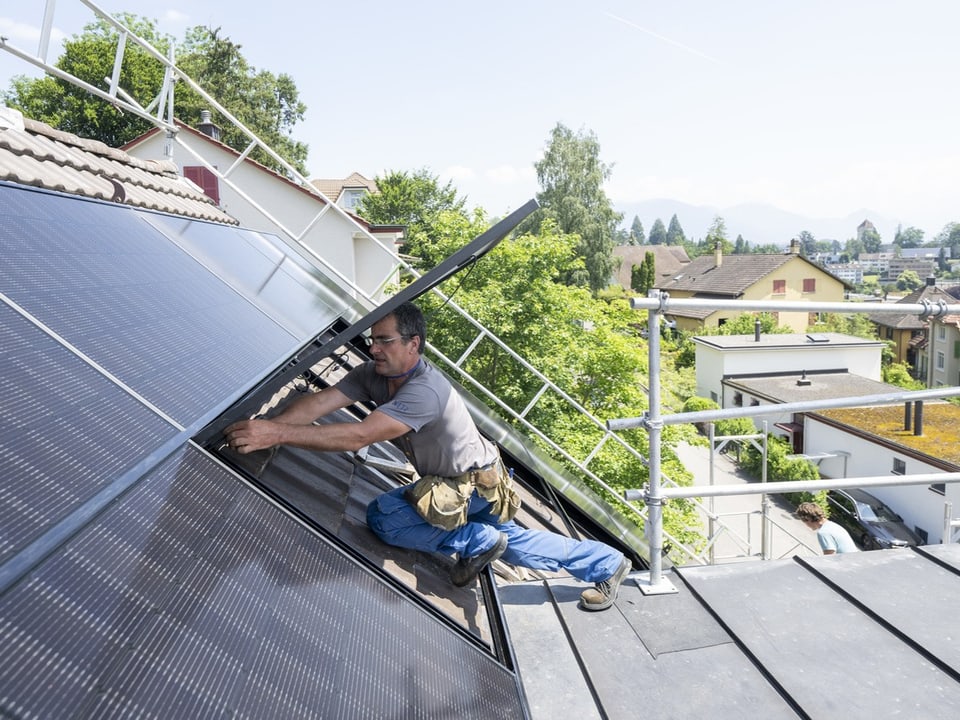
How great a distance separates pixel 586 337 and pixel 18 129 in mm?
15791

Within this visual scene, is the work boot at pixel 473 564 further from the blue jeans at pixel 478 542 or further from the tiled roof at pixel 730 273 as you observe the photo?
the tiled roof at pixel 730 273

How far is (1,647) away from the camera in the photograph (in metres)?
1.08

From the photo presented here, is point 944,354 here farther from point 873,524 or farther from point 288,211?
point 288,211

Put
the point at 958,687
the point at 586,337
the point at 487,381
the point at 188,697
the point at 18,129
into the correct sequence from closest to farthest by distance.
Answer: the point at 188,697 → the point at 958,687 → the point at 18,129 → the point at 487,381 → the point at 586,337

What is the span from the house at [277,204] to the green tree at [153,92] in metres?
18.8

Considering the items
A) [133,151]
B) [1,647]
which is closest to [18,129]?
[1,647]

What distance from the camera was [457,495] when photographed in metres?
3.24

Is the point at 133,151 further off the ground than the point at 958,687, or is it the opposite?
the point at 133,151

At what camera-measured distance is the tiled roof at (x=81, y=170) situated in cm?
425

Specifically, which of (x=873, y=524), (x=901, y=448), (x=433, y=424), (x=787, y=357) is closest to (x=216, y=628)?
(x=433, y=424)

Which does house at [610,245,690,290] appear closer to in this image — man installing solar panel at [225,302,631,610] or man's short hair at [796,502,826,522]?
man's short hair at [796,502,826,522]

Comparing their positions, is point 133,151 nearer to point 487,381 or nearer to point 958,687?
point 487,381

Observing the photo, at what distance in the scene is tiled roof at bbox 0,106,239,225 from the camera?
4250mm

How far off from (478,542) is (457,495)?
0.24 metres
